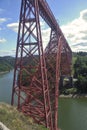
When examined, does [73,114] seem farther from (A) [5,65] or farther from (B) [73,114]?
(A) [5,65]

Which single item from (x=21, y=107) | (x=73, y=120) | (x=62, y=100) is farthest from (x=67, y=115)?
(x=21, y=107)

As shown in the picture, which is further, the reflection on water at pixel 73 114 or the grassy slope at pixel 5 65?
the grassy slope at pixel 5 65

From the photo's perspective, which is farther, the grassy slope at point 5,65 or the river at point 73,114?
the grassy slope at point 5,65

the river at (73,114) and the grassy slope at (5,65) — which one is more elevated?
the grassy slope at (5,65)

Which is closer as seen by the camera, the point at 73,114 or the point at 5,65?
the point at 73,114

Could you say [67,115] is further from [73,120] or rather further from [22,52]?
[22,52]

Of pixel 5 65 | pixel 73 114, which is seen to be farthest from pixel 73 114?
pixel 5 65

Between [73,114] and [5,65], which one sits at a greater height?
[5,65]

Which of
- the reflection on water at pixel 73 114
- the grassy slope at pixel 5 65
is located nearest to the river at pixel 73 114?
the reflection on water at pixel 73 114

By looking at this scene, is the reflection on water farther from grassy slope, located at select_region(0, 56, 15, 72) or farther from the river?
grassy slope, located at select_region(0, 56, 15, 72)

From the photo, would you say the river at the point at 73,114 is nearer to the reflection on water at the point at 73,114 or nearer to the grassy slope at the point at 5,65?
the reflection on water at the point at 73,114

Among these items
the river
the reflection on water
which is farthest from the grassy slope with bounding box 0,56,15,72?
the reflection on water
